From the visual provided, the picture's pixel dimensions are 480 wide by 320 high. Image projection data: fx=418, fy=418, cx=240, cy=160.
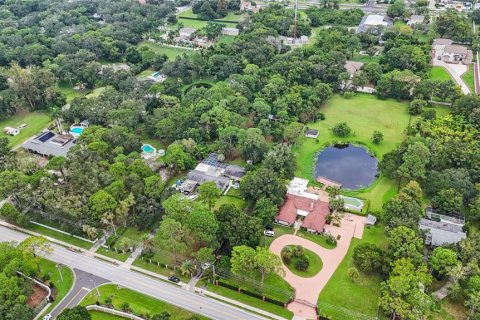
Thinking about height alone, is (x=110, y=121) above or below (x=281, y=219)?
above

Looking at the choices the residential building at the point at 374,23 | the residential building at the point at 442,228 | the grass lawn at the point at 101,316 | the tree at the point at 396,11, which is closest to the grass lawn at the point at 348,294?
the residential building at the point at 442,228

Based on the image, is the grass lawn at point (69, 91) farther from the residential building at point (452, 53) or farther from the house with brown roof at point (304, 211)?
the residential building at point (452, 53)

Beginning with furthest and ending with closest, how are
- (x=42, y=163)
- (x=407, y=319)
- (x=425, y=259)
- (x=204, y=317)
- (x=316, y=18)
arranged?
1. (x=316, y=18)
2. (x=42, y=163)
3. (x=425, y=259)
4. (x=204, y=317)
5. (x=407, y=319)

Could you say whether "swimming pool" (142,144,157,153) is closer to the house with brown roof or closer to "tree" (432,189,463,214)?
the house with brown roof

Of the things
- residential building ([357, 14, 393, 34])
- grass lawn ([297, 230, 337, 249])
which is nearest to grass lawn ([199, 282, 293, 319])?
grass lawn ([297, 230, 337, 249])

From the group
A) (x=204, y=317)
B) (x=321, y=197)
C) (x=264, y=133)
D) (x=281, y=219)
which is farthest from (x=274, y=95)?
(x=204, y=317)

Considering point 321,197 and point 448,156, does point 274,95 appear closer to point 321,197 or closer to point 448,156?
point 321,197
